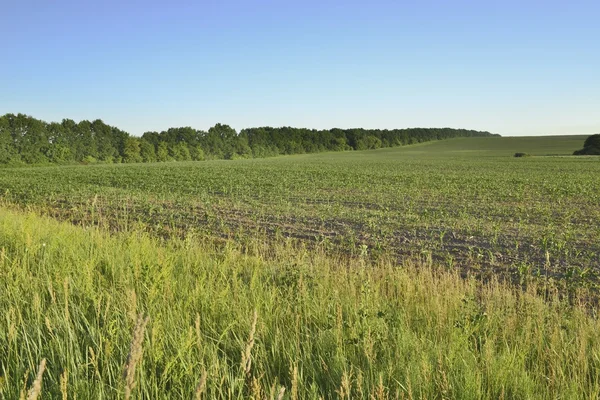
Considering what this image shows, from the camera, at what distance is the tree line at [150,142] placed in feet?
207

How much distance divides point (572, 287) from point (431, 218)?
713cm

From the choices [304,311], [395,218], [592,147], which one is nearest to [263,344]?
Result: [304,311]

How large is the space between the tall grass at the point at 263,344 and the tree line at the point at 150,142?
64.7 metres

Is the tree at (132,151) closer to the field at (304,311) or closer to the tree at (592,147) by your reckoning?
the field at (304,311)

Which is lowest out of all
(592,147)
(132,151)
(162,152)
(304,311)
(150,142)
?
(304,311)

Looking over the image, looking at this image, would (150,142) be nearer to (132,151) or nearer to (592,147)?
(132,151)

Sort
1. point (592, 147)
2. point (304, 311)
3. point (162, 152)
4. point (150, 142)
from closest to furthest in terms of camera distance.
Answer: point (304, 311), point (592, 147), point (162, 152), point (150, 142)

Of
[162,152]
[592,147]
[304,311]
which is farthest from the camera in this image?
[162,152]

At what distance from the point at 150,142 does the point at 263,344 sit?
3541 inches

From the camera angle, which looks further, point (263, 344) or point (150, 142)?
point (150, 142)

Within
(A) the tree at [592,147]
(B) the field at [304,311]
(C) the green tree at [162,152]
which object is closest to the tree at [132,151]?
(C) the green tree at [162,152]

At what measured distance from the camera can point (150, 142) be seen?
285 feet

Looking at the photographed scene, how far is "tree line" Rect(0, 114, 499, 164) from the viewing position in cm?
6306

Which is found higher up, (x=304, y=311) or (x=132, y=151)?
(x=132, y=151)
